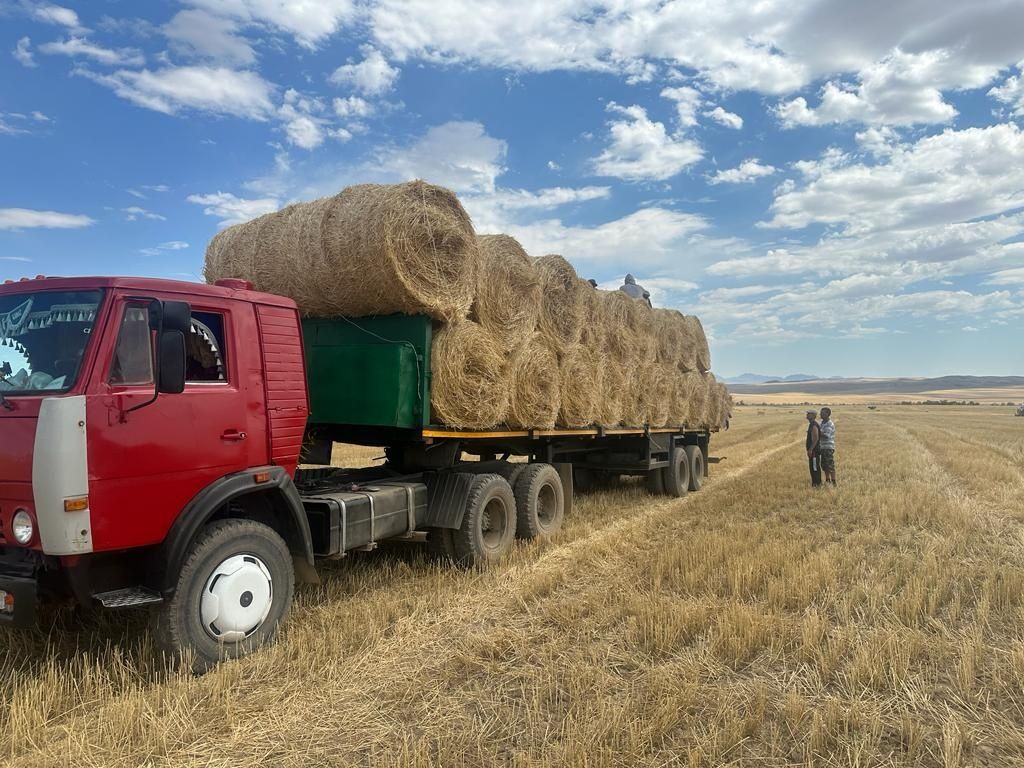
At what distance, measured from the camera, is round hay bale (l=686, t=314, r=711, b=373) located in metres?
13.3

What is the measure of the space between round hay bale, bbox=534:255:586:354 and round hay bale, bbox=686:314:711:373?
16.5 feet

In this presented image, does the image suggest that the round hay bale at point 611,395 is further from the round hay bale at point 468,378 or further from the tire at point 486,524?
the round hay bale at point 468,378

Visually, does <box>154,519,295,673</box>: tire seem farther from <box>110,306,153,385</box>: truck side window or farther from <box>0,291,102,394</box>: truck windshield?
<box>0,291,102,394</box>: truck windshield

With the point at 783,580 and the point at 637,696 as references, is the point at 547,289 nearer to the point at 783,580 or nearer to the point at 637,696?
the point at 783,580

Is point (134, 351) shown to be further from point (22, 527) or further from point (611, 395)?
point (611, 395)

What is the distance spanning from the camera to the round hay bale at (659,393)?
442 inches

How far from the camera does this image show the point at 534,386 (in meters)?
7.74

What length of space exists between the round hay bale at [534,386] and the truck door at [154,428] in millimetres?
3295

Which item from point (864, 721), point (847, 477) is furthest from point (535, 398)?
point (847, 477)

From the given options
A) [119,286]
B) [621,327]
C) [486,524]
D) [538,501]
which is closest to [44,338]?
[119,286]

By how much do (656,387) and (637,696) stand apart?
7965 mm

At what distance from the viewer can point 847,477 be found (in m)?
13.7

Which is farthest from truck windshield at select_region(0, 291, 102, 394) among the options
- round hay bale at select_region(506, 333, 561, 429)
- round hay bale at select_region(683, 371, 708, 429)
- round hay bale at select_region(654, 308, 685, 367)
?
round hay bale at select_region(683, 371, 708, 429)

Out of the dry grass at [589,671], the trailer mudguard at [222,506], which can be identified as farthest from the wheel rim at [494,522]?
the trailer mudguard at [222,506]
